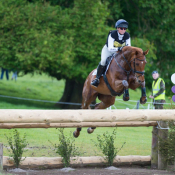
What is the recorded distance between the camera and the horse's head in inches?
218

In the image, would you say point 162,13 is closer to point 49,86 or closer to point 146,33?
point 146,33

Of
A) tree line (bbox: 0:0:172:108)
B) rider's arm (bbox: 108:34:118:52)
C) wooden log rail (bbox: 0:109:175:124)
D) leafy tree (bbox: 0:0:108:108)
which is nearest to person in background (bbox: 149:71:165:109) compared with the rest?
tree line (bbox: 0:0:172:108)

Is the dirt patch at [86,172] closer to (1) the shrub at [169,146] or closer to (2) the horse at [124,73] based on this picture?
(1) the shrub at [169,146]

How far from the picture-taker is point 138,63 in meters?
5.58

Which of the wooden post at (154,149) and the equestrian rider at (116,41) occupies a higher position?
the equestrian rider at (116,41)

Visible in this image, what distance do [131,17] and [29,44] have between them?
6.35 metres

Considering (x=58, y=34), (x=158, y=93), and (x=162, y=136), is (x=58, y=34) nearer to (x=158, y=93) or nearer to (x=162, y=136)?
(x=158, y=93)

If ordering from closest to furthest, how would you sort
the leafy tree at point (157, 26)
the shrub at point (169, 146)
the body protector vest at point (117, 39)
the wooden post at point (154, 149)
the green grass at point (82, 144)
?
the body protector vest at point (117, 39), the shrub at point (169, 146), the wooden post at point (154, 149), the green grass at point (82, 144), the leafy tree at point (157, 26)

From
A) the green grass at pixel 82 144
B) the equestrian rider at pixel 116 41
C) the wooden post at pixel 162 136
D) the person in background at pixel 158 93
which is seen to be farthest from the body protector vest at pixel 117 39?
the person in background at pixel 158 93

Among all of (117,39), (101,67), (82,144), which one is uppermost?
(117,39)

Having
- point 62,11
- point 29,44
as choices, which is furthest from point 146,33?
point 29,44

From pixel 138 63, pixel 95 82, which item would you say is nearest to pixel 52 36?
pixel 95 82

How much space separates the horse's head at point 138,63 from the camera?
18.2 feet

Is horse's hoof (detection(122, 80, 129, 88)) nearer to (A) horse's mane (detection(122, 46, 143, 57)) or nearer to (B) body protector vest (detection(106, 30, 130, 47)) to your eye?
(A) horse's mane (detection(122, 46, 143, 57))
